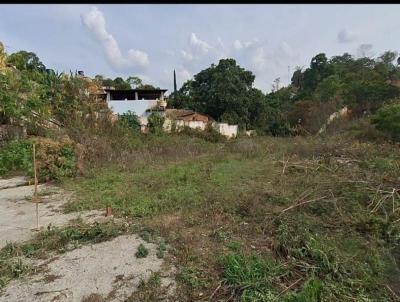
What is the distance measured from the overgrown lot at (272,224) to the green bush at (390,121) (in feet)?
17.7

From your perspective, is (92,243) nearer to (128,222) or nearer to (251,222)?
(128,222)

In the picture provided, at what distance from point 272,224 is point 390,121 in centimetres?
1061

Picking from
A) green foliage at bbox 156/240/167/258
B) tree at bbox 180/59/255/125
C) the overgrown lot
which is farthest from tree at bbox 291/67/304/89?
green foliage at bbox 156/240/167/258

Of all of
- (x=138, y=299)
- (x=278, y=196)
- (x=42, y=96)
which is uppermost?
(x=42, y=96)

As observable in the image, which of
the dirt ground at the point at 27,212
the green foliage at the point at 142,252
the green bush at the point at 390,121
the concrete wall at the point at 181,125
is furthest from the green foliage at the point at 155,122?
the green foliage at the point at 142,252

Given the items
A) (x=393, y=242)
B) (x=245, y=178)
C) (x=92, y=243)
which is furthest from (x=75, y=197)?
(x=393, y=242)

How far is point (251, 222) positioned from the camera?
419cm

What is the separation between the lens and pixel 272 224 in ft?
13.1

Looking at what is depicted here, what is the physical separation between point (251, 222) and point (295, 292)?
1598 millimetres

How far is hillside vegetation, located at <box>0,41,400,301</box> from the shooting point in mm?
2836

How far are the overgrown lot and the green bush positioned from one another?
5.40 metres

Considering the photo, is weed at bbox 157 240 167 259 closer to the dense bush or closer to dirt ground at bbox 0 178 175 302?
dirt ground at bbox 0 178 175 302

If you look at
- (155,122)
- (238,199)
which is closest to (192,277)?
(238,199)

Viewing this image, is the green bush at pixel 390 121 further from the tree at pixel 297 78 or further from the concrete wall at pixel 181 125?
the tree at pixel 297 78
